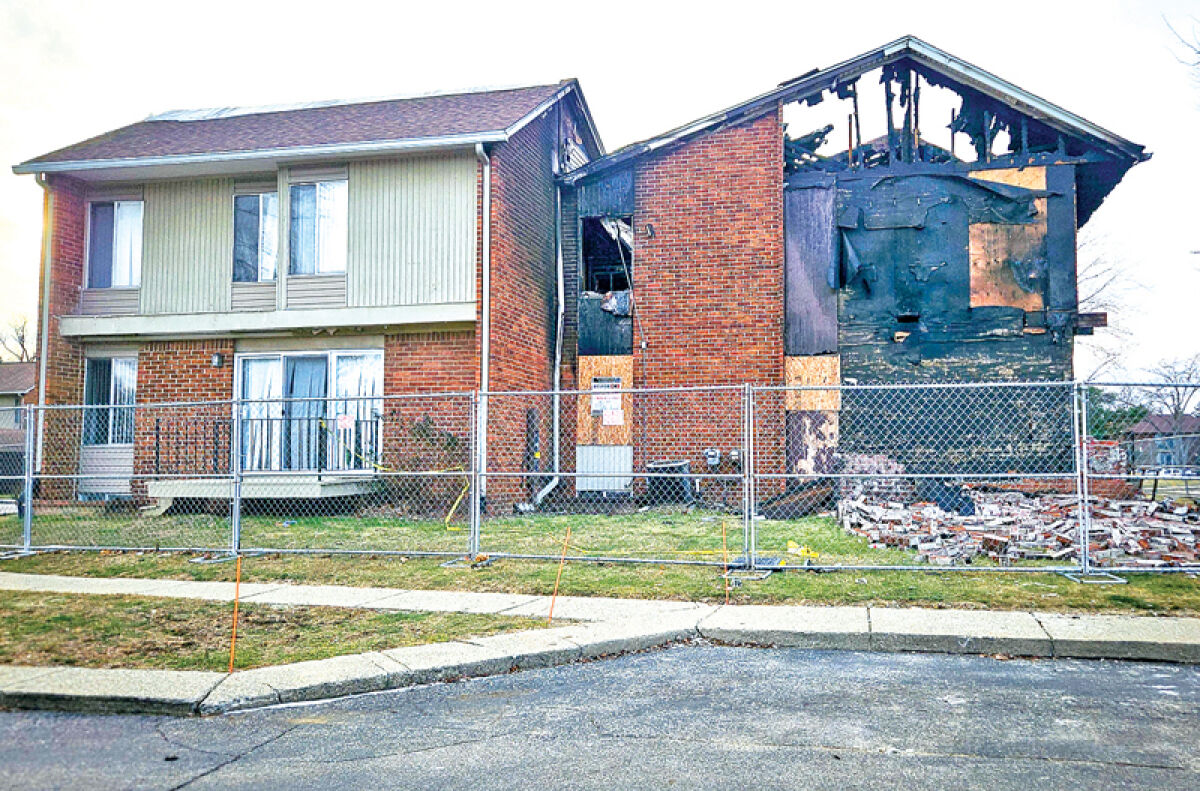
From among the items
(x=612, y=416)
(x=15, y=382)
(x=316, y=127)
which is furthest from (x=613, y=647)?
(x=15, y=382)

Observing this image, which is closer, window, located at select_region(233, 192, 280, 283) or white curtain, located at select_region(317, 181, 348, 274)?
white curtain, located at select_region(317, 181, 348, 274)

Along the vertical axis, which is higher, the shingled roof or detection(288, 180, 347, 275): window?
the shingled roof

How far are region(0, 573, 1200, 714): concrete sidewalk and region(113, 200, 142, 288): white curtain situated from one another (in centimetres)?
1175

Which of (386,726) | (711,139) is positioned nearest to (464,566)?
(386,726)

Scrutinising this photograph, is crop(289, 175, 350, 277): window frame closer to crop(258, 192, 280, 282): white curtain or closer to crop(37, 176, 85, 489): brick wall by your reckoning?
crop(258, 192, 280, 282): white curtain

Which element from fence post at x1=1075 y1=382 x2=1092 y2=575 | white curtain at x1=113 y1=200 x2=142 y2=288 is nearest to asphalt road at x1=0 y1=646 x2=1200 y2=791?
fence post at x1=1075 y1=382 x2=1092 y2=575

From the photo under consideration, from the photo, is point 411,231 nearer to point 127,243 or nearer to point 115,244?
point 127,243

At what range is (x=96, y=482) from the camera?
56.2ft

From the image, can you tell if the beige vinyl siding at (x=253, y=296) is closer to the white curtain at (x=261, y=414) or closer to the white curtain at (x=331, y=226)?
the white curtain at (x=261, y=414)

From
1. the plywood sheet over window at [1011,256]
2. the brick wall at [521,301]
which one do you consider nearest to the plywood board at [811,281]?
the plywood sheet over window at [1011,256]

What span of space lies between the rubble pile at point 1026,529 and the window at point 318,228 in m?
9.74

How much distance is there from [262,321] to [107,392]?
3868 mm

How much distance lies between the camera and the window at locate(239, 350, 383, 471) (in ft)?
48.8

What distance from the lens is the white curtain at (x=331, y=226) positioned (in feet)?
53.7
